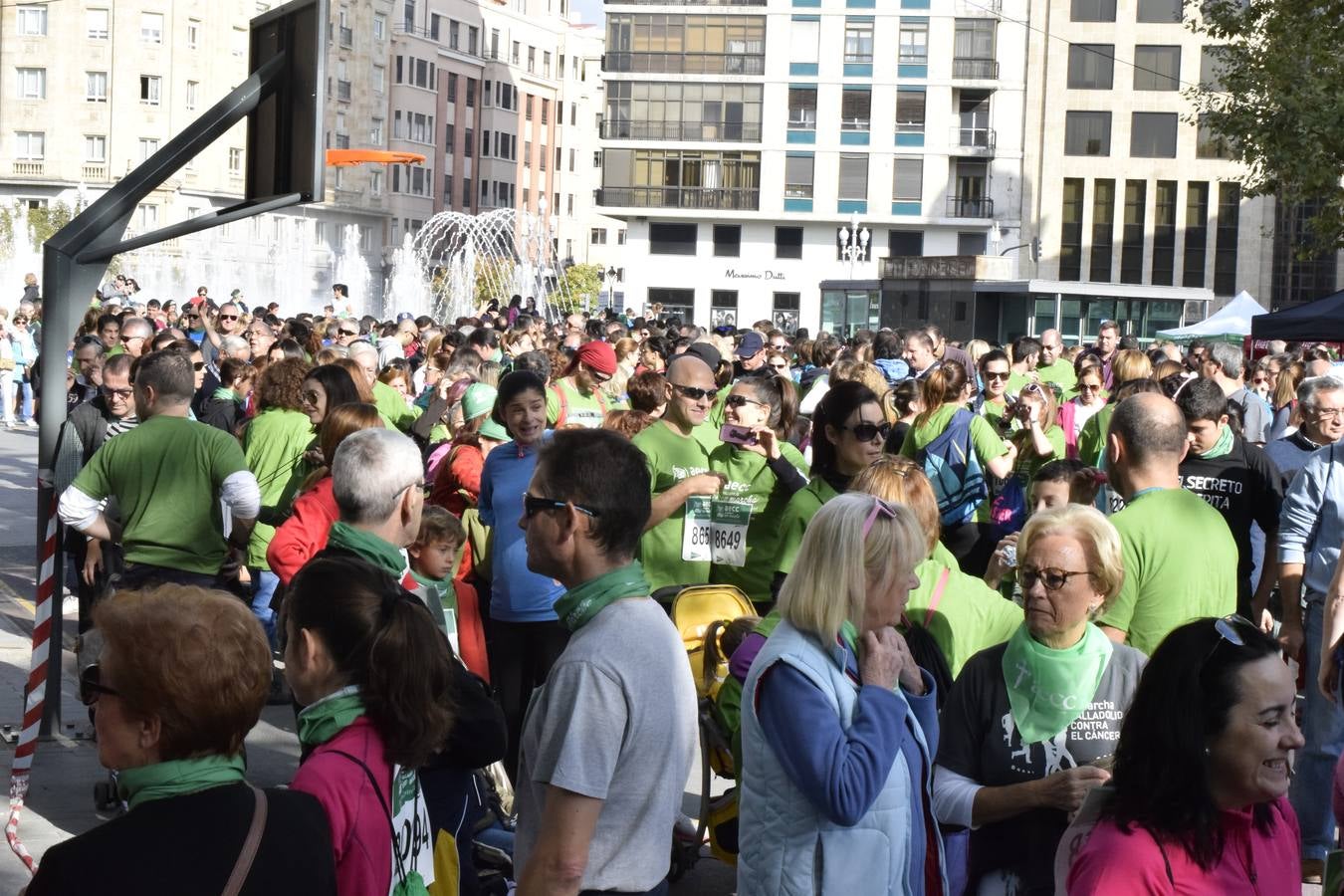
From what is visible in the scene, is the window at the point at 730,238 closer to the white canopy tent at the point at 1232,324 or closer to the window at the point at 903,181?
the window at the point at 903,181

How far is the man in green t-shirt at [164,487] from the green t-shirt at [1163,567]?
382cm

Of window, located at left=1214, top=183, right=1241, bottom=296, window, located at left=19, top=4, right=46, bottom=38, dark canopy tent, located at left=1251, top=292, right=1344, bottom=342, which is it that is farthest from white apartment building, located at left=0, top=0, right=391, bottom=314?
dark canopy tent, located at left=1251, top=292, right=1344, bottom=342

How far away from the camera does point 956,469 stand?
385 inches

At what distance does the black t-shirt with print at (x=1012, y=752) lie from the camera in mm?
4328

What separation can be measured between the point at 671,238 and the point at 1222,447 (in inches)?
3060

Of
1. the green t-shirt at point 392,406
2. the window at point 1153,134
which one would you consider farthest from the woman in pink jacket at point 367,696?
the window at point 1153,134

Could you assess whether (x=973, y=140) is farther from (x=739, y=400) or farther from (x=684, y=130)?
(x=739, y=400)

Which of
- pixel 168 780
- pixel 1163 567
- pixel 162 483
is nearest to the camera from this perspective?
pixel 168 780

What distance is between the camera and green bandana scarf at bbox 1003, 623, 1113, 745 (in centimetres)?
436

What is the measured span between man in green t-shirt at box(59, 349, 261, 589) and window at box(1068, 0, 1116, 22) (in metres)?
78.5

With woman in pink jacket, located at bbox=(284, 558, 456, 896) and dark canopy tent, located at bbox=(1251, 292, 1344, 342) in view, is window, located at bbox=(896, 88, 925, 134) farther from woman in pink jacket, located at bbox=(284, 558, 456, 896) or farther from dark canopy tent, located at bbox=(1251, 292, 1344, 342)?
woman in pink jacket, located at bbox=(284, 558, 456, 896)

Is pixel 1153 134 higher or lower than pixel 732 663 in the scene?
higher

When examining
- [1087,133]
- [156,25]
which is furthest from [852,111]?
[156,25]

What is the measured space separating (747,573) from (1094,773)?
11.8 feet
